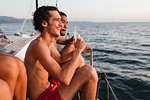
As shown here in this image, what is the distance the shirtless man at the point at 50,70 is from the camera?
1799 mm

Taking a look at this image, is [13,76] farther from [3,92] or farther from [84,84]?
[84,84]

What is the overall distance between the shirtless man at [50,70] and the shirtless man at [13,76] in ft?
0.97

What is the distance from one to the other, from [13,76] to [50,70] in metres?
0.48

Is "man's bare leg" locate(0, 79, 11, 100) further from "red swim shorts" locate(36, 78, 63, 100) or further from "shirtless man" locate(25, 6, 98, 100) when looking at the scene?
"red swim shorts" locate(36, 78, 63, 100)

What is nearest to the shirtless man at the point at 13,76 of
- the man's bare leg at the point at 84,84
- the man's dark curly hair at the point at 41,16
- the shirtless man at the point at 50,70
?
the shirtless man at the point at 50,70

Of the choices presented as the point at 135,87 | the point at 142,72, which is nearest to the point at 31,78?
the point at 135,87

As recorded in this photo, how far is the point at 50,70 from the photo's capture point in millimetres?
1775

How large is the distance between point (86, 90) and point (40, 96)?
2.33ft

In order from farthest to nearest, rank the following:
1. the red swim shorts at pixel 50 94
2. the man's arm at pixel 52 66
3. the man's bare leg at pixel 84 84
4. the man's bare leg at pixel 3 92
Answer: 1. the man's bare leg at pixel 84 84
2. the red swim shorts at pixel 50 94
3. the man's arm at pixel 52 66
4. the man's bare leg at pixel 3 92

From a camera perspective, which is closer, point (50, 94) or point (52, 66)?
point (52, 66)

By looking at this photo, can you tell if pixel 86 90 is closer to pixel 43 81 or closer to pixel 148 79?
pixel 43 81

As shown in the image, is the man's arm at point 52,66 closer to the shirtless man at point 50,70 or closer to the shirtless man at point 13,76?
the shirtless man at point 50,70

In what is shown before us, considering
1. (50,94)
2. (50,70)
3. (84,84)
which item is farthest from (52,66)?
(84,84)

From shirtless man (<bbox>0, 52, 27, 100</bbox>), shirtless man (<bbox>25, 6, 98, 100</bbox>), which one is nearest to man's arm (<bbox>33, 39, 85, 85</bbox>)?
shirtless man (<bbox>25, 6, 98, 100</bbox>)
